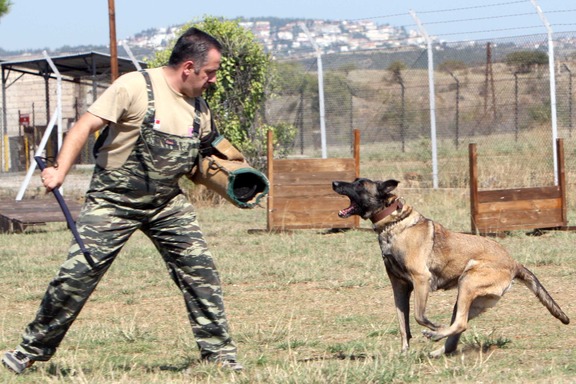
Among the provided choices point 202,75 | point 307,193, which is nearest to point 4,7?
point 307,193

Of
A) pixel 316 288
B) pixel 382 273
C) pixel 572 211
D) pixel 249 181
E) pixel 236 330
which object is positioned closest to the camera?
pixel 249 181

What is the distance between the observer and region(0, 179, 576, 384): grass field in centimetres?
518

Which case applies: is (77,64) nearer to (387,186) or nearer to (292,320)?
(292,320)

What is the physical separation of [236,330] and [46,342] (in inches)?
83.3

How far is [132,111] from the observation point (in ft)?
16.4

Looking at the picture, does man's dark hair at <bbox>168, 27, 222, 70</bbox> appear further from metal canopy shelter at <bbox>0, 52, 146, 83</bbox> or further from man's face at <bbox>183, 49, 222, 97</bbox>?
metal canopy shelter at <bbox>0, 52, 146, 83</bbox>

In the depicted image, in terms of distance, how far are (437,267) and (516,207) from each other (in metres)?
6.58

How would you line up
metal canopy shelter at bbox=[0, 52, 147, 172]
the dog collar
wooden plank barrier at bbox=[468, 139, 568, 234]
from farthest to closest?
metal canopy shelter at bbox=[0, 52, 147, 172], wooden plank barrier at bbox=[468, 139, 568, 234], the dog collar

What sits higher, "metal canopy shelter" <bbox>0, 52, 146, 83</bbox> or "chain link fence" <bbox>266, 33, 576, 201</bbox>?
"metal canopy shelter" <bbox>0, 52, 146, 83</bbox>

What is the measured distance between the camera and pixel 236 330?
7051mm

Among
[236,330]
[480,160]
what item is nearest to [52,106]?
[480,160]

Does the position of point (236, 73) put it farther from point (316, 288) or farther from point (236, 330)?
point (236, 330)

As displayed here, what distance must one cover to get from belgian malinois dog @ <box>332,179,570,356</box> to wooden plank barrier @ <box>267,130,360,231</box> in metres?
6.87

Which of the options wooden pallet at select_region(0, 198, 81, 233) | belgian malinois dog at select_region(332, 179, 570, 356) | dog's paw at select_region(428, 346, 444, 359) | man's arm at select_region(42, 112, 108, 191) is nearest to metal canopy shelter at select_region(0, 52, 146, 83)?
wooden pallet at select_region(0, 198, 81, 233)
